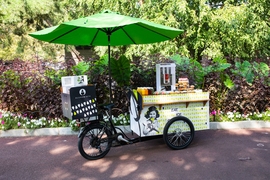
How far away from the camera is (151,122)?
4.64 meters

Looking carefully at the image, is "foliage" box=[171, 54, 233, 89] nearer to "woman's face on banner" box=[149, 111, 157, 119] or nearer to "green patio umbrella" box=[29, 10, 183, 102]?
"green patio umbrella" box=[29, 10, 183, 102]

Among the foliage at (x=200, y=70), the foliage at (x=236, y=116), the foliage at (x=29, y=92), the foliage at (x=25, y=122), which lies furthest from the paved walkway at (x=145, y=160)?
the foliage at (x=200, y=70)

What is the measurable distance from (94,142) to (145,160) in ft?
2.80

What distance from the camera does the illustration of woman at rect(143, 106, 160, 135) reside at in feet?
15.1

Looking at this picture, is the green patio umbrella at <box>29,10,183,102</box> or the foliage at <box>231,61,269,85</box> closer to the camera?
the green patio umbrella at <box>29,10,183,102</box>

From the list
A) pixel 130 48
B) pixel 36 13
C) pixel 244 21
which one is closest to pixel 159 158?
pixel 130 48

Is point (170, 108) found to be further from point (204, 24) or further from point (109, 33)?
point (204, 24)

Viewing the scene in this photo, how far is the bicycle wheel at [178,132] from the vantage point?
4.67 meters

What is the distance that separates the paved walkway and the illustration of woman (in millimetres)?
400

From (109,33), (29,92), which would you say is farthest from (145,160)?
(29,92)

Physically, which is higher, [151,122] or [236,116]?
[151,122]

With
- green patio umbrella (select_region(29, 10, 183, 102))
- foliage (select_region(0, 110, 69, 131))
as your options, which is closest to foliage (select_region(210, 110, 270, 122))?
green patio umbrella (select_region(29, 10, 183, 102))

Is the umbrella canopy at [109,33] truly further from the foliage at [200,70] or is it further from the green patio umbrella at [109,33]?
the foliage at [200,70]

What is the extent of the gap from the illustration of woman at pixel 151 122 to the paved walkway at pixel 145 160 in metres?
0.40
